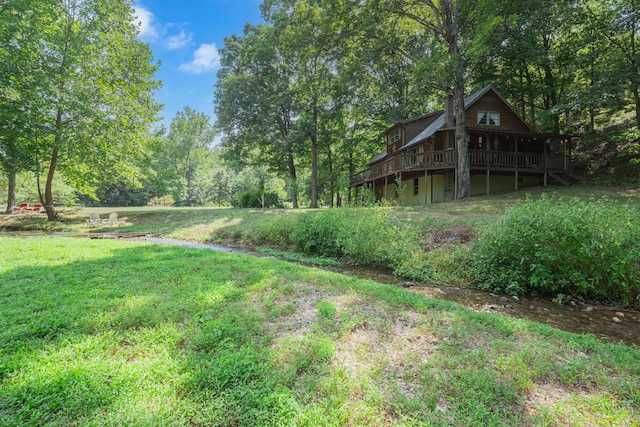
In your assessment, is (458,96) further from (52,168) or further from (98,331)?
(52,168)

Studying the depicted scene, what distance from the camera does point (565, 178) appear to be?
1781cm

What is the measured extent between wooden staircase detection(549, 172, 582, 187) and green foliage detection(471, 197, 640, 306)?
570 inches

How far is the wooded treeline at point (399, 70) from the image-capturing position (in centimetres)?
1482

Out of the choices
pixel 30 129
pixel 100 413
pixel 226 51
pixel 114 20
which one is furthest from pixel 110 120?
pixel 100 413

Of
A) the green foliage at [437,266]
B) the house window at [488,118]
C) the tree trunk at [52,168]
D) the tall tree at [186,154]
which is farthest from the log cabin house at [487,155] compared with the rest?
the tall tree at [186,154]

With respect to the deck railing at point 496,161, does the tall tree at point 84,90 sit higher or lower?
higher

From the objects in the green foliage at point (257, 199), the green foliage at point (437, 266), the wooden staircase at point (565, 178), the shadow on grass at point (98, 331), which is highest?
the wooden staircase at point (565, 178)

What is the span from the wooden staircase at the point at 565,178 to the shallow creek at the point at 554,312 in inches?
620

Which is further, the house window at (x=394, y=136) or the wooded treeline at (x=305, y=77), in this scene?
the house window at (x=394, y=136)

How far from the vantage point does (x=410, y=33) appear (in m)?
20.0

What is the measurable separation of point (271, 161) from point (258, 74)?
7675mm

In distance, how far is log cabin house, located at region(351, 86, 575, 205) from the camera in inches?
689

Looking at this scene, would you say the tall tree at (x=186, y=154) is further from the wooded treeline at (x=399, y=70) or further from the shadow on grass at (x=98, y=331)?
the shadow on grass at (x=98, y=331)

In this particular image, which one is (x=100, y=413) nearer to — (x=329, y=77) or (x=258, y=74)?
(x=329, y=77)
